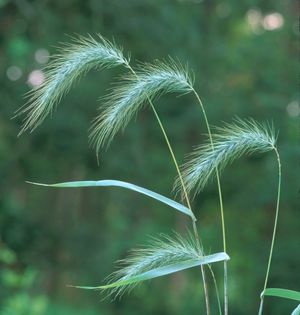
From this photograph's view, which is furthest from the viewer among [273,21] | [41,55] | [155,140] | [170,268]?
[273,21]

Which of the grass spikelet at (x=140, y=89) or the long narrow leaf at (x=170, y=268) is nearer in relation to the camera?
the long narrow leaf at (x=170, y=268)

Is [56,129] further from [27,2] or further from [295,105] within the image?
[295,105]

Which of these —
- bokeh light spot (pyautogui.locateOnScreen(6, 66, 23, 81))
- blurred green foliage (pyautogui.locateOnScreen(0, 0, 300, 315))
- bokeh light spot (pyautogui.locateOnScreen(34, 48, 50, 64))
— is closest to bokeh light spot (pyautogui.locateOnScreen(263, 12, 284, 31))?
blurred green foliage (pyautogui.locateOnScreen(0, 0, 300, 315))

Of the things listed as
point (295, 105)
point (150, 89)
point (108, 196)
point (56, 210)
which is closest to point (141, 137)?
point (295, 105)

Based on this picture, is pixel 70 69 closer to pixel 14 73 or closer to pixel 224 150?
pixel 224 150

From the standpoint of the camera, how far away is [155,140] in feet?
33.7

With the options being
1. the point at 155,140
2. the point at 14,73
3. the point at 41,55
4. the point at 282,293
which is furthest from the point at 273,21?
the point at 282,293

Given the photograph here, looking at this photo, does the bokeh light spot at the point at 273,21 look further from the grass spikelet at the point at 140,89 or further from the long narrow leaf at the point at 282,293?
the long narrow leaf at the point at 282,293

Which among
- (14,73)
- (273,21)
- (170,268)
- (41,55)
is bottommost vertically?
(14,73)

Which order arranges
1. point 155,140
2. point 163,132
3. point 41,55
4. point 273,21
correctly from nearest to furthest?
point 163,132 → point 41,55 → point 155,140 → point 273,21

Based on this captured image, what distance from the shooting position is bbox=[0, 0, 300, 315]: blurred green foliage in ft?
27.4

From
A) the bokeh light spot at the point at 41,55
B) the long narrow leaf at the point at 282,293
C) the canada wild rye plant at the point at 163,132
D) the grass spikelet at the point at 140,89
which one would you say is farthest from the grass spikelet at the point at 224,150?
the bokeh light spot at the point at 41,55

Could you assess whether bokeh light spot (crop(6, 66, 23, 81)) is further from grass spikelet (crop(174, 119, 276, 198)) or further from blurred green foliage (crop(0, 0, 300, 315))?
grass spikelet (crop(174, 119, 276, 198))

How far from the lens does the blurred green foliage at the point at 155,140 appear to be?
27.4 feet
